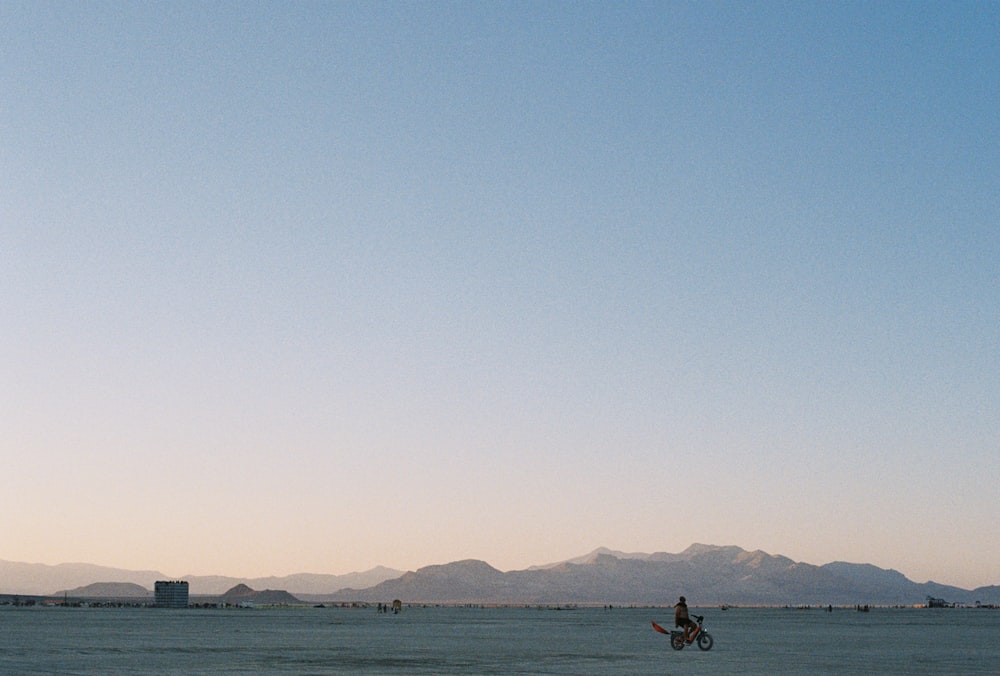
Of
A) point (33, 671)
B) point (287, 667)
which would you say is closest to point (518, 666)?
point (287, 667)

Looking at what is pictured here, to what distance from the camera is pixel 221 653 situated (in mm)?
52062

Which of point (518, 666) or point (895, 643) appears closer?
point (518, 666)

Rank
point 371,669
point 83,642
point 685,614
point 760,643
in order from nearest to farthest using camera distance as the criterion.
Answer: point 371,669 < point 685,614 < point 83,642 < point 760,643

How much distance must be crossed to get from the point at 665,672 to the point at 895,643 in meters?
35.7

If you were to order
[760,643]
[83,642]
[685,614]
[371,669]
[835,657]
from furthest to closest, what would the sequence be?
1. [760,643]
2. [83,642]
3. [685,614]
4. [835,657]
5. [371,669]

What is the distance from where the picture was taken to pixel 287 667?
137 feet

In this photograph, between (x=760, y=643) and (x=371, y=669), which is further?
(x=760, y=643)

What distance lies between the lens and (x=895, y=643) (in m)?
69.6

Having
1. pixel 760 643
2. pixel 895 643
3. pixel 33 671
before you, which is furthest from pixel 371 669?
pixel 895 643

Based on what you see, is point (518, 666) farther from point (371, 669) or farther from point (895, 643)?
point (895, 643)

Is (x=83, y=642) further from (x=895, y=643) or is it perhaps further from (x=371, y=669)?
(x=895, y=643)

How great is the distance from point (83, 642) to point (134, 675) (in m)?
29.3

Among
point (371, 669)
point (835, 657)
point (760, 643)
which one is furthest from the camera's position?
point (760, 643)

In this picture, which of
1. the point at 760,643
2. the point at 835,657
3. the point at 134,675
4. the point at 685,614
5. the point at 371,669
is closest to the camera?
the point at 134,675
